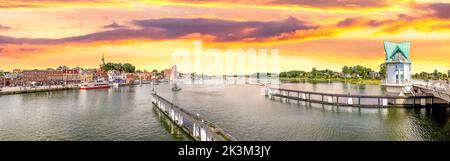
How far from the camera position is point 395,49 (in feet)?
215

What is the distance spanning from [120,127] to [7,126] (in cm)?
1583

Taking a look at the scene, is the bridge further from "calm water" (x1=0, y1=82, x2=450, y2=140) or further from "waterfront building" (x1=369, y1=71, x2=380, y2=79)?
"waterfront building" (x1=369, y1=71, x2=380, y2=79)

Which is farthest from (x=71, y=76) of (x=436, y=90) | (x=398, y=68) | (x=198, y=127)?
(x=436, y=90)

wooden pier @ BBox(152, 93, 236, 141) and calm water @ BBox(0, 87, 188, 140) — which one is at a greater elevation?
wooden pier @ BBox(152, 93, 236, 141)

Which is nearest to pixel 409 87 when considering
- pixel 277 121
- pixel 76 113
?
pixel 277 121

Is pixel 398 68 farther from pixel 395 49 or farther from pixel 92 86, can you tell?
pixel 92 86

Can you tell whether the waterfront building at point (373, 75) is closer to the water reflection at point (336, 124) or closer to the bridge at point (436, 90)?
the bridge at point (436, 90)

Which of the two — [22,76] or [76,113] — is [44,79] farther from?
[76,113]

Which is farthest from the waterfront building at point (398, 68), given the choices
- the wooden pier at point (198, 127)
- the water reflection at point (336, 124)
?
the wooden pier at point (198, 127)

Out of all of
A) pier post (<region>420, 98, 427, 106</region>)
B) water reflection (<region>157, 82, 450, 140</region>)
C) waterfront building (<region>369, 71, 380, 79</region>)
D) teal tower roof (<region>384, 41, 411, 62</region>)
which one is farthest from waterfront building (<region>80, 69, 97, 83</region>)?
pier post (<region>420, 98, 427, 106</region>)

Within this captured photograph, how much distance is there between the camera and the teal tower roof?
65.3m

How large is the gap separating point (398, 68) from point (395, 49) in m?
4.12

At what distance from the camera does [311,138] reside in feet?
105

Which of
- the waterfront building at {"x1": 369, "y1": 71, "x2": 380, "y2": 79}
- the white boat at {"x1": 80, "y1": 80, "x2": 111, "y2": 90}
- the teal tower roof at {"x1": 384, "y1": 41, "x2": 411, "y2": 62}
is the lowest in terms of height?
the white boat at {"x1": 80, "y1": 80, "x2": 111, "y2": 90}
